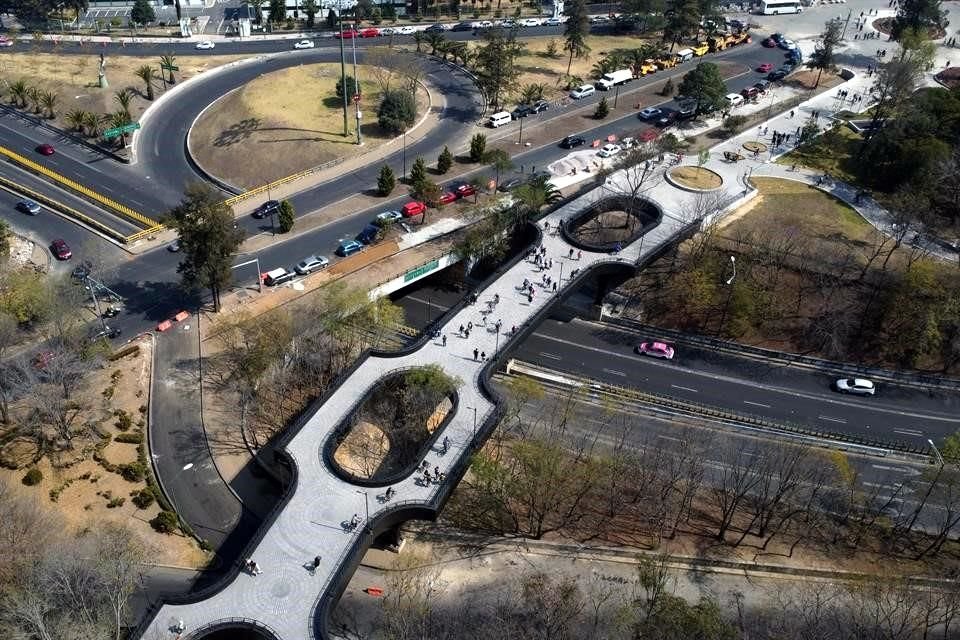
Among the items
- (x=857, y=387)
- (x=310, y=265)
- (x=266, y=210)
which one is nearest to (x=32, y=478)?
(x=310, y=265)

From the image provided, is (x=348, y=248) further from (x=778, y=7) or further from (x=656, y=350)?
(x=778, y=7)

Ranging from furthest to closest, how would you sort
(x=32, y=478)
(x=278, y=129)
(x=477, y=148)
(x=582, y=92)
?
(x=582, y=92)
(x=278, y=129)
(x=477, y=148)
(x=32, y=478)

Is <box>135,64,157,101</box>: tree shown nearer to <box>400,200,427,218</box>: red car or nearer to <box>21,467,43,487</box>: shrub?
<box>400,200,427,218</box>: red car

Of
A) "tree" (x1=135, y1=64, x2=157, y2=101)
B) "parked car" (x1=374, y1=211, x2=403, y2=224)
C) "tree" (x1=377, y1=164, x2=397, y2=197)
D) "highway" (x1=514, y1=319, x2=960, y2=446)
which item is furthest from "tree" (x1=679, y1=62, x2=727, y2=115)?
"tree" (x1=135, y1=64, x2=157, y2=101)

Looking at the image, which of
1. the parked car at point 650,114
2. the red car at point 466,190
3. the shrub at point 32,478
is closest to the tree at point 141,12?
the red car at point 466,190

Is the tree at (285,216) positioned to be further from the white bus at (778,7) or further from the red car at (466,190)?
the white bus at (778,7)

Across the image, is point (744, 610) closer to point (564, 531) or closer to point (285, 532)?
point (564, 531)

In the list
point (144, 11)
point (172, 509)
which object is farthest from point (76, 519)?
point (144, 11)
